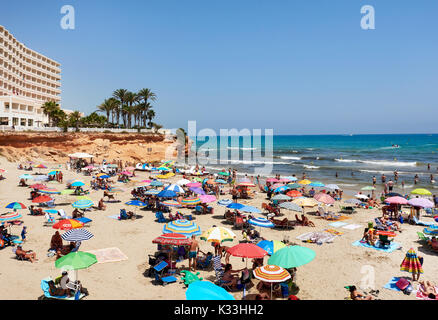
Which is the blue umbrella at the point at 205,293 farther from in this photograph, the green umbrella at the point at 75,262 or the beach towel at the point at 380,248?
the beach towel at the point at 380,248

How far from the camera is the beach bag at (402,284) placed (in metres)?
9.63

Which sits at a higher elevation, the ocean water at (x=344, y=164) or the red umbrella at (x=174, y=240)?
the red umbrella at (x=174, y=240)

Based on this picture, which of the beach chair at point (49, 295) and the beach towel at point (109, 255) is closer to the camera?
the beach chair at point (49, 295)

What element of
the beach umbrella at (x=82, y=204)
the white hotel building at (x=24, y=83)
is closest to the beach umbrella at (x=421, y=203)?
the beach umbrella at (x=82, y=204)

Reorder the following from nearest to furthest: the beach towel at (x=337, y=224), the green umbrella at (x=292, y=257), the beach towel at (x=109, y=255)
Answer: the green umbrella at (x=292, y=257) → the beach towel at (x=109, y=255) → the beach towel at (x=337, y=224)

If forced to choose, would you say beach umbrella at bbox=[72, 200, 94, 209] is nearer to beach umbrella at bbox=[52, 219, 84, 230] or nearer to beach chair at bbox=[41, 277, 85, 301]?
beach umbrella at bbox=[52, 219, 84, 230]

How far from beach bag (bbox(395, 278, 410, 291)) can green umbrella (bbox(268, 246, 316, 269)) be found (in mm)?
3169

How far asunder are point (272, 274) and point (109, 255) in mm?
6698

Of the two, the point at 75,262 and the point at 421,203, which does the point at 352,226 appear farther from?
the point at 75,262

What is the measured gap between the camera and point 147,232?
1526 centimetres

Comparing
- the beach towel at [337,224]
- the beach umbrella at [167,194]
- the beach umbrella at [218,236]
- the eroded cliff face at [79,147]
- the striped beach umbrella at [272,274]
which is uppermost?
the eroded cliff face at [79,147]

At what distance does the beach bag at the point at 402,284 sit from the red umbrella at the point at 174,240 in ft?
22.7
